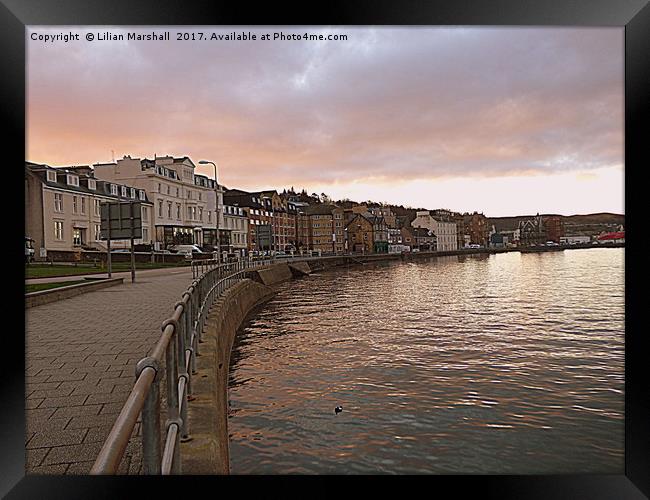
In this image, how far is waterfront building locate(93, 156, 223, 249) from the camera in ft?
121

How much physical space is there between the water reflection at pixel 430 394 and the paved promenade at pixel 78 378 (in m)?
1.50

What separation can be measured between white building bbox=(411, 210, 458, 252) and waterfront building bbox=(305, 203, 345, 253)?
75.6 ft

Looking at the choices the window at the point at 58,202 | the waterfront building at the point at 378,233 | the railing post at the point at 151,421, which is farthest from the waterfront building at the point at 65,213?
the waterfront building at the point at 378,233

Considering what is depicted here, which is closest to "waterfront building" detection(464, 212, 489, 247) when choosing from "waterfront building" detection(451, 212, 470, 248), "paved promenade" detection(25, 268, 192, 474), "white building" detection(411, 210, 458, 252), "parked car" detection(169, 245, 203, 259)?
"waterfront building" detection(451, 212, 470, 248)

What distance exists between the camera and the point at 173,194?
4003 cm

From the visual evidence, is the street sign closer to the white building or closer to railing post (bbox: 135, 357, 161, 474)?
railing post (bbox: 135, 357, 161, 474)

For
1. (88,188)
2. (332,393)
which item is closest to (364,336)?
(332,393)

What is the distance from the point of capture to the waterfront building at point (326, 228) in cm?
7009

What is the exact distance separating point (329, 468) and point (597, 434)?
3111 mm

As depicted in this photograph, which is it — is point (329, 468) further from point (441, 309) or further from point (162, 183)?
point (162, 183)

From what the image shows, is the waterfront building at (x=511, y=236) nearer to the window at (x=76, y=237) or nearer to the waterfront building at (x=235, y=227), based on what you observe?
the waterfront building at (x=235, y=227)

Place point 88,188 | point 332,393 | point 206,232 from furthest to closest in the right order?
point 206,232 → point 88,188 → point 332,393

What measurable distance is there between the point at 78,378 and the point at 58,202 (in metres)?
18.0

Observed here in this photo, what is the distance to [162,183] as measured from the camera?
3872 centimetres
